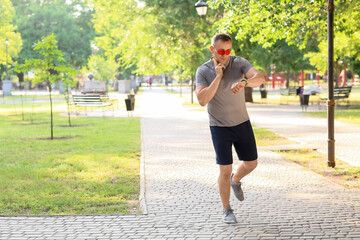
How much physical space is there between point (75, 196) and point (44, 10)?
205 feet

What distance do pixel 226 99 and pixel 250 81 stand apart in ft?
1.05

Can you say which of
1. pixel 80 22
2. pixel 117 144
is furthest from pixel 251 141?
pixel 80 22

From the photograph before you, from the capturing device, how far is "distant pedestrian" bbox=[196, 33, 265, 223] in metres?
4.98

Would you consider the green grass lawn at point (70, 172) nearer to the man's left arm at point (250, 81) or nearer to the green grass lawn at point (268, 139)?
the man's left arm at point (250, 81)

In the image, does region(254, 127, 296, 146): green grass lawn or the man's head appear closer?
the man's head

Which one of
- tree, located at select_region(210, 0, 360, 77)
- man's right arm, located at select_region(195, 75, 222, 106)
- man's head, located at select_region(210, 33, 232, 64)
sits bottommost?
man's right arm, located at select_region(195, 75, 222, 106)

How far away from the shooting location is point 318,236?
4840mm

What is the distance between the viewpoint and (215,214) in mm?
5750

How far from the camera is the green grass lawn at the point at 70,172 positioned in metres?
6.42

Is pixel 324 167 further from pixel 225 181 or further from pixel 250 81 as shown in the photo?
pixel 250 81

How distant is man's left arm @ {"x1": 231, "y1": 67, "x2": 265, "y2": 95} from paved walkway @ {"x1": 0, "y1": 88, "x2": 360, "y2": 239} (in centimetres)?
136

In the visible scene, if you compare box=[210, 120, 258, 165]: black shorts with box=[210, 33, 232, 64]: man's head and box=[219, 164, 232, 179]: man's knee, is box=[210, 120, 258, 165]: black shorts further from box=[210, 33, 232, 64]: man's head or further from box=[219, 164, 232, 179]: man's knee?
box=[210, 33, 232, 64]: man's head

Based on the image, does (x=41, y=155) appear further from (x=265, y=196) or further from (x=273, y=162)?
(x=265, y=196)

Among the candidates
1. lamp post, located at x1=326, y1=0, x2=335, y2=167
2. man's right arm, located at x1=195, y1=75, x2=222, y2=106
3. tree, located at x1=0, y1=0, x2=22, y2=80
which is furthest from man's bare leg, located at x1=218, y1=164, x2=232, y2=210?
tree, located at x1=0, y1=0, x2=22, y2=80
